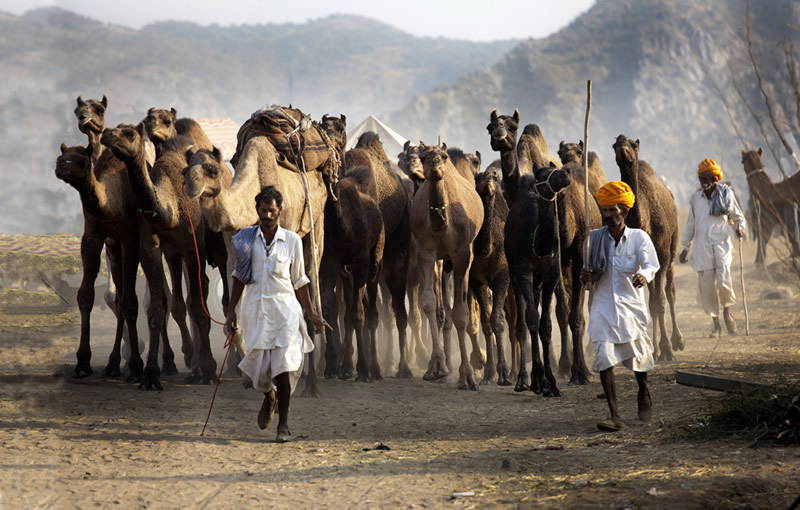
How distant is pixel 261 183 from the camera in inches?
352

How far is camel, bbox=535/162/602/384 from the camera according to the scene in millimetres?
9021

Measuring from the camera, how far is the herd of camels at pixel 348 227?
8992 mm

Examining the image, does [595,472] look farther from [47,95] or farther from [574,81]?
[574,81]

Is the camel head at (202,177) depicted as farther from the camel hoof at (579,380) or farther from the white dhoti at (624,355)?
the camel hoof at (579,380)

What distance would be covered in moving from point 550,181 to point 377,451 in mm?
3296

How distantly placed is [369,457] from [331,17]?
615 ft

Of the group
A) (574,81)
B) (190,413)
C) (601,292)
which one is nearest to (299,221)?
(190,413)

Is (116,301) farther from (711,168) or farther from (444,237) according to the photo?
(711,168)

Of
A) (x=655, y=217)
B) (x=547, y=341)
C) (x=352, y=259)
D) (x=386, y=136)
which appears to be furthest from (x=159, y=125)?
(x=386, y=136)

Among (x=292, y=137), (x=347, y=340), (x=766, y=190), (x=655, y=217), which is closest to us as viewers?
(x=292, y=137)

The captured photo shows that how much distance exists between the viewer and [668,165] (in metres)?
63.2

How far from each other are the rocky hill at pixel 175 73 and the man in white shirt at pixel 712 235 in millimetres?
18399

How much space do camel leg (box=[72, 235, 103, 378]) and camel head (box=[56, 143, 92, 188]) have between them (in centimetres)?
92

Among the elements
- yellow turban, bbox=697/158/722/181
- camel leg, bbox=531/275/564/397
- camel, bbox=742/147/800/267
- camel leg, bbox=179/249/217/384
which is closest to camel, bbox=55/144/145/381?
camel leg, bbox=179/249/217/384
